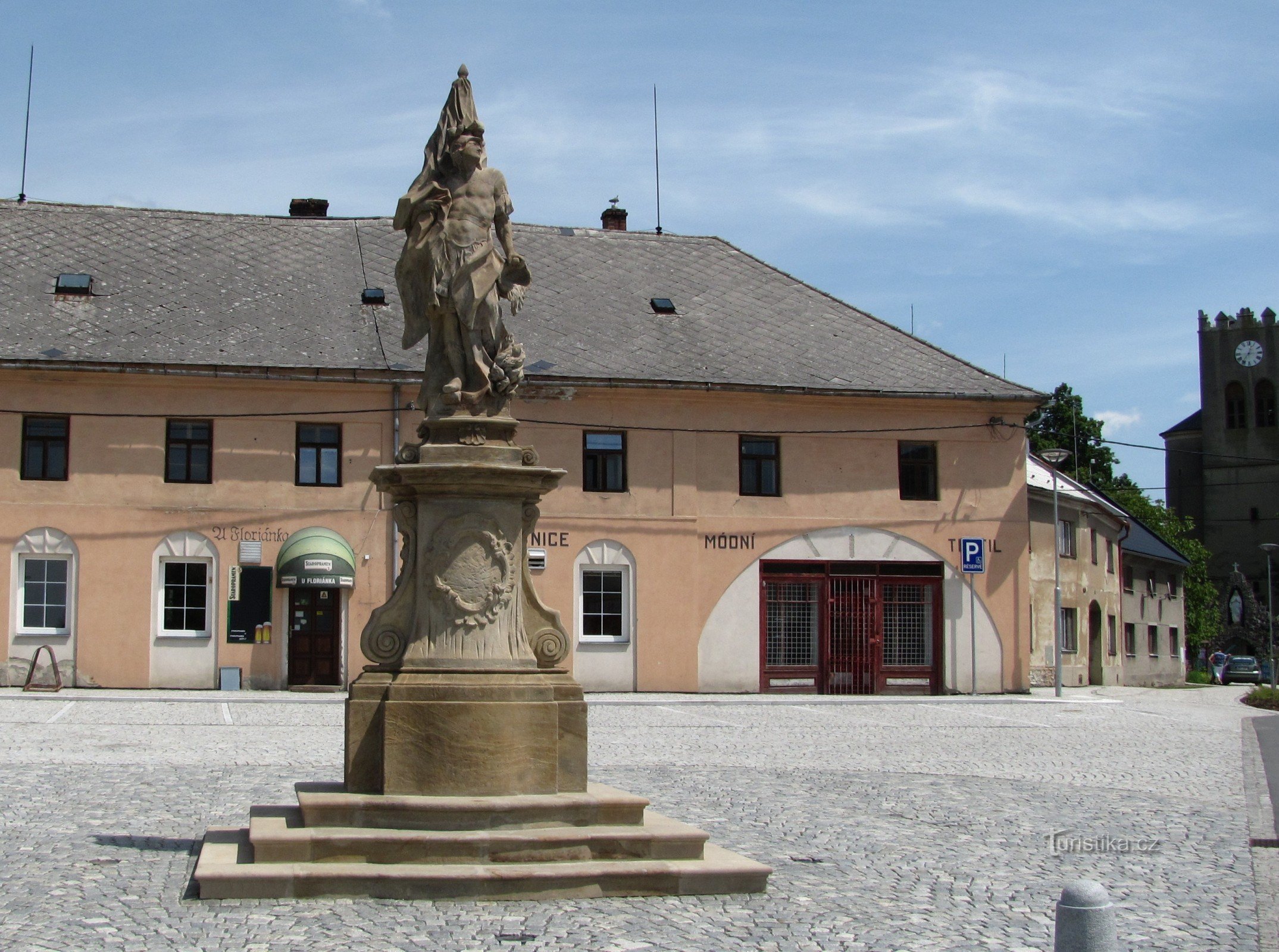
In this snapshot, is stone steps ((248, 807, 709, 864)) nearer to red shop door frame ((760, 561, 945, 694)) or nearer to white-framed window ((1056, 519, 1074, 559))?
red shop door frame ((760, 561, 945, 694))

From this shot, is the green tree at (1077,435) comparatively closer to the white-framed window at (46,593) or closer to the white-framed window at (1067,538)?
the white-framed window at (1067,538)

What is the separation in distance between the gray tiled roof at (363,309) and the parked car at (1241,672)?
3590cm

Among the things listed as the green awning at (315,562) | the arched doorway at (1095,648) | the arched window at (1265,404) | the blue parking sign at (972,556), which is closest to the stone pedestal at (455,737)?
the green awning at (315,562)

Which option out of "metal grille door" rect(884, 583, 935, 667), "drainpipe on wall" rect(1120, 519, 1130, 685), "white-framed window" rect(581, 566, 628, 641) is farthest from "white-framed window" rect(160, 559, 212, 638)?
"drainpipe on wall" rect(1120, 519, 1130, 685)

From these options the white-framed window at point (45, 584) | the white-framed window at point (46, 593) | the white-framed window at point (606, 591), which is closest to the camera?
the white-framed window at point (45, 584)

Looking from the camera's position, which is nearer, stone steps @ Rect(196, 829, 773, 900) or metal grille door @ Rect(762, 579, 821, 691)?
stone steps @ Rect(196, 829, 773, 900)

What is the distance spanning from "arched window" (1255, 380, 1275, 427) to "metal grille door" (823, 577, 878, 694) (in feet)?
240

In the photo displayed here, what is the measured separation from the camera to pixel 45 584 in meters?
27.1

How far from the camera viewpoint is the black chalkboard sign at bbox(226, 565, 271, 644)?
27.5m

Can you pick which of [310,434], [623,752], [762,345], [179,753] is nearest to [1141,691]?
[762,345]

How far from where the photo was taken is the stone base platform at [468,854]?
Result: 24.7 ft

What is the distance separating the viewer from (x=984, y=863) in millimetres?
8984

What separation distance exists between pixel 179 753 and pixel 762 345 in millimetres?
18891

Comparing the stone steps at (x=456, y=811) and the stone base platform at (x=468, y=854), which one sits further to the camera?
the stone steps at (x=456, y=811)
